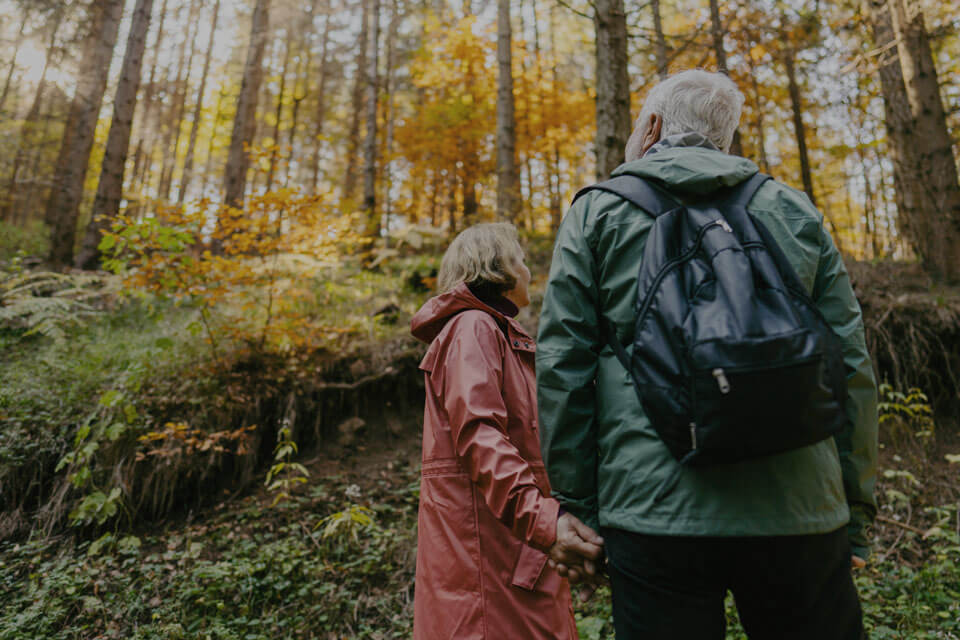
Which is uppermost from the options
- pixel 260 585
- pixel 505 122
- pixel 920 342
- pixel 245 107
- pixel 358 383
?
pixel 245 107

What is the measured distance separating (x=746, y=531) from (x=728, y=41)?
471 inches

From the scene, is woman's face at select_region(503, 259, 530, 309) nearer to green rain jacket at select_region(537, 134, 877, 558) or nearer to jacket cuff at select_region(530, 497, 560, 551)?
green rain jacket at select_region(537, 134, 877, 558)

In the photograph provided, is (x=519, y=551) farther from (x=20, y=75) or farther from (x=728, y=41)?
(x=20, y=75)

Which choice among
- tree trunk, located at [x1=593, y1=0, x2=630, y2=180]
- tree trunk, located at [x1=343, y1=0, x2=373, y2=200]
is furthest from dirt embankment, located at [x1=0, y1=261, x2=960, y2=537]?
tree trunk, located at [x1=343, y1=0, x2=373, y2=200]

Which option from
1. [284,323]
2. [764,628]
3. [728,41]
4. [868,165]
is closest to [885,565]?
[764,628]

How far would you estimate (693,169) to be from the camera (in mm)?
1346

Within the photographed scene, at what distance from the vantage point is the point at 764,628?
122 centimetres

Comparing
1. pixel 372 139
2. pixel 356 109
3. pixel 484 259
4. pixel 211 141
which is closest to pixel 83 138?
pixel 372 139

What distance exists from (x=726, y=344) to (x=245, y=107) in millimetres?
11289

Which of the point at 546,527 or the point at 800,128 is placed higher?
the point at 800,128

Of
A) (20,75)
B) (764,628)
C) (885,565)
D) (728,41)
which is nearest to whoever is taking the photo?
(764,628)

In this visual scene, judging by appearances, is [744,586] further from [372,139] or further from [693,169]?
[372,139]

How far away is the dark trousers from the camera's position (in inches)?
45.1

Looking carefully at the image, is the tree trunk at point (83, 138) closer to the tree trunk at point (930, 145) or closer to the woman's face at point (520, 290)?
the woman's face at point (520, 290)
